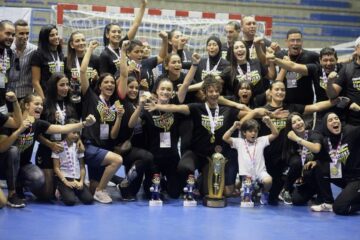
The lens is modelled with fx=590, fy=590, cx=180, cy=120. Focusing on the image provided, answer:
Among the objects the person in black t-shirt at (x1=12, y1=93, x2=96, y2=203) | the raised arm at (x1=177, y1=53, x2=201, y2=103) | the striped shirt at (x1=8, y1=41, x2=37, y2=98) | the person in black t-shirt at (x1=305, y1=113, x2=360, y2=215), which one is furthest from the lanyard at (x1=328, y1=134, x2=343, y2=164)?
the striped shirt at (x1=8, y1=41, x2=37, y2=98)

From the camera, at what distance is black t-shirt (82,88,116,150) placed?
6996 mm

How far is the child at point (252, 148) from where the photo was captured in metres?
7.10

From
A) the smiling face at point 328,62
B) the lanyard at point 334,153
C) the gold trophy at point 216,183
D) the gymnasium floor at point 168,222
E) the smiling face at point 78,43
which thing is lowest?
the gymnasium floor at point 168,222

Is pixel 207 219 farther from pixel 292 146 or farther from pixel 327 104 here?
pixel 327 104

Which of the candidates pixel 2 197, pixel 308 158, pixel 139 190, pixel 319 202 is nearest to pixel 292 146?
pixel 308 158

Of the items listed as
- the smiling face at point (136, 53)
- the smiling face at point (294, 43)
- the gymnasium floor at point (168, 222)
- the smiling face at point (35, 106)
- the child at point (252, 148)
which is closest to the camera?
the gymnasium floor at point (168, 222)

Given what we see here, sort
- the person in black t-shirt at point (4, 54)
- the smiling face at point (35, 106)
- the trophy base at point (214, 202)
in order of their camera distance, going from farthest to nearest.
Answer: the trophy base at point (214, 202) → the person in black t-shirt at point (4, 54) → the smiling face at point (35, 106)

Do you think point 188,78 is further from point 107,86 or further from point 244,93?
point 107,86

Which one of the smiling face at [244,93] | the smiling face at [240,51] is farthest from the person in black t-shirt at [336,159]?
the smiling face at [240,51]

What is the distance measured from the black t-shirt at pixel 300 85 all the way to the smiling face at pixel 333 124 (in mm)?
757

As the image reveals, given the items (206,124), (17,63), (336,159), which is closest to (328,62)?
(336,159)

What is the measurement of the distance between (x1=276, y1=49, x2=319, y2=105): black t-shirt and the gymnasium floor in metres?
1.46

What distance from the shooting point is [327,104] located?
7.29m

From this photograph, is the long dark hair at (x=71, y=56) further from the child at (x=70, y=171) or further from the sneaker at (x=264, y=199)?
the sneaker at (x=264, y=199)
